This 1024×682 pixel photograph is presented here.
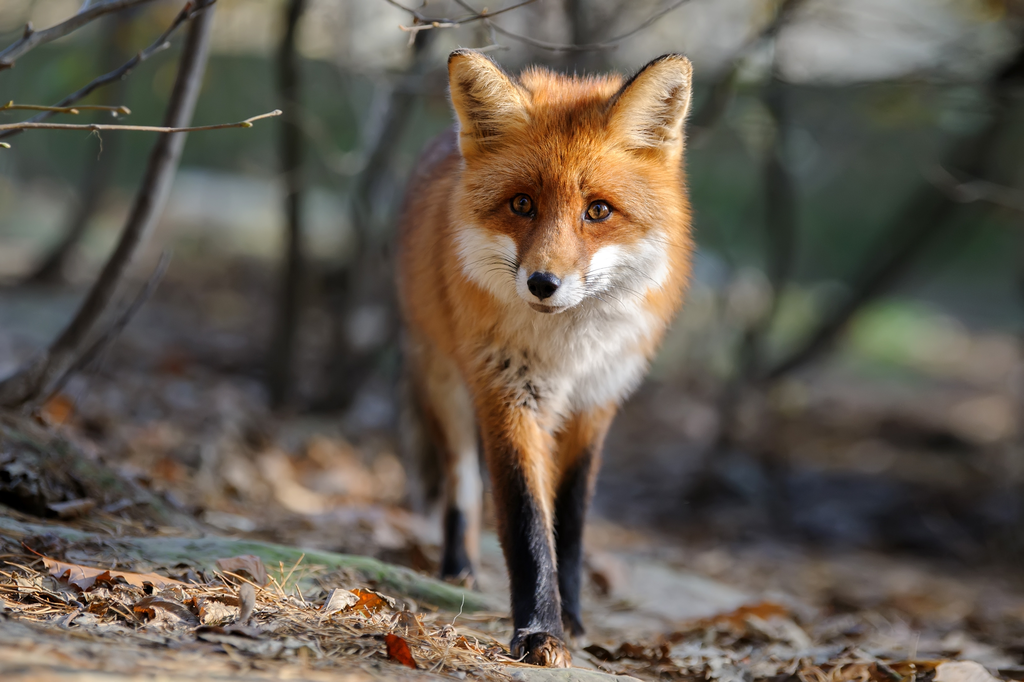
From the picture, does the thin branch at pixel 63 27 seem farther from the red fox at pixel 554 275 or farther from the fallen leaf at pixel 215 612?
the fallen leaf at pixel 215 612

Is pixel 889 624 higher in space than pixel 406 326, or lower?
lower

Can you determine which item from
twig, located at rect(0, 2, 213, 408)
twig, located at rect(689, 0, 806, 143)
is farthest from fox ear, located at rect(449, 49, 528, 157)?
twig, located at rect(689, 0, 806, 143)

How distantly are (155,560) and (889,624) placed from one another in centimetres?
375

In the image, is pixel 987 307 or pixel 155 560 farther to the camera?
pixel 987 307

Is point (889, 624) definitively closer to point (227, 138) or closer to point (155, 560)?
point (155, 560)

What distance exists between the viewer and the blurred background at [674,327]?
20.5 ft

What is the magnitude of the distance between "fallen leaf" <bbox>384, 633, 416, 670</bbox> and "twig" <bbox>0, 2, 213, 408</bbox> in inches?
92.8

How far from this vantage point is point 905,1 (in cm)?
770

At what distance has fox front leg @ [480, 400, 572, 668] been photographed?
2.88m

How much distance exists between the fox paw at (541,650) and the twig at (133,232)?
2454 millimetres

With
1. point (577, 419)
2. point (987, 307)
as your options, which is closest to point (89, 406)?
point (577, 419)

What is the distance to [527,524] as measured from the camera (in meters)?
3.09

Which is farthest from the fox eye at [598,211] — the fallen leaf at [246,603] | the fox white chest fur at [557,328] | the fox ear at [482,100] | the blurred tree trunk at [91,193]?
the blurred tree trunk at [91,193]

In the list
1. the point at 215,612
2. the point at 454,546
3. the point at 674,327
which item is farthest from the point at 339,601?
the point at 674,327
